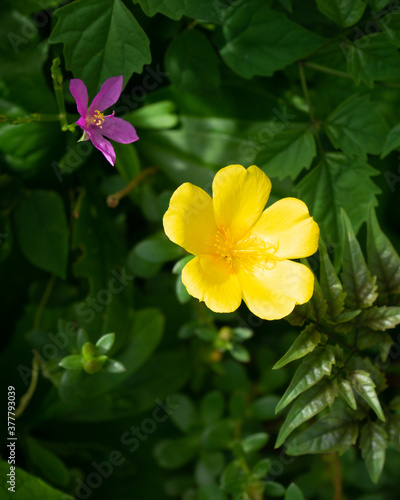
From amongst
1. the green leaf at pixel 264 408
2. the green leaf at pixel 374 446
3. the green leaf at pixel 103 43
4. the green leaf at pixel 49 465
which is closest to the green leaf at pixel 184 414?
the green leaf at pixel 264 408

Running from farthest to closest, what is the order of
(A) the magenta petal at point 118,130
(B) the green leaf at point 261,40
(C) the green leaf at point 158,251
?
(C) the green leaf at point 158,251
(B) the green leaf at point 261,40
(A) the magenta petal at point 118,130

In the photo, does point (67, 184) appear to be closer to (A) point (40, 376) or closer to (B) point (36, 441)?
(A) point (40, 376)

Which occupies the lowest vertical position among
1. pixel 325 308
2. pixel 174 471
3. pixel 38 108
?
pixel 174 471

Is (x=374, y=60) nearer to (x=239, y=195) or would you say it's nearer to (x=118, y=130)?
(x=239, y=195)

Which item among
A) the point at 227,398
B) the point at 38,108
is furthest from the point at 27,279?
the point at 227,398

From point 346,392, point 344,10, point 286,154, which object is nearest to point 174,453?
point 346,392

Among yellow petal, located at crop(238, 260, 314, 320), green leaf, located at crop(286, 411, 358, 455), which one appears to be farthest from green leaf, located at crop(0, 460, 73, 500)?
yellow petal, located at crop(238, 260, 314, 320)

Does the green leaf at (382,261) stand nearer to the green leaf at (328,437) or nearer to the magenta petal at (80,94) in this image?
the green leaf at (328,437)
